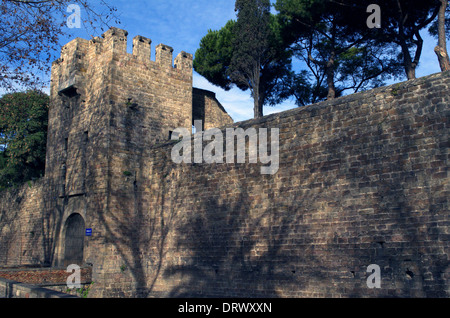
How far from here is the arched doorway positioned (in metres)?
13.1

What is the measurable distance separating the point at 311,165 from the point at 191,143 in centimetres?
415

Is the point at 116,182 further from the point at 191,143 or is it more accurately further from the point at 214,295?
the point at 214,295

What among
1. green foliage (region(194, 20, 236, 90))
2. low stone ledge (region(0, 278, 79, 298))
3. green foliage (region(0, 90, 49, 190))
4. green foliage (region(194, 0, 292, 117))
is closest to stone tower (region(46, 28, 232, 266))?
low stone ledge (region(0, 278, 79, 298))

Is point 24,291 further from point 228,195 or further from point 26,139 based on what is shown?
point 26,139

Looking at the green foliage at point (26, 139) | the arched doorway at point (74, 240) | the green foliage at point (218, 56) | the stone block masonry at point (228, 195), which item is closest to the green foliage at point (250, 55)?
the green foliage at point (218, 56)

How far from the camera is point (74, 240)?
Answer: 13.4 meters

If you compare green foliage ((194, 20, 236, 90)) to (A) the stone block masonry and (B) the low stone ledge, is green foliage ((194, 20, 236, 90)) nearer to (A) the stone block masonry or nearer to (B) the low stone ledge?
(A) the stone block masonry

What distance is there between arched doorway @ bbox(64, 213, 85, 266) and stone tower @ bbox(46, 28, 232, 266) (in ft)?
0.10

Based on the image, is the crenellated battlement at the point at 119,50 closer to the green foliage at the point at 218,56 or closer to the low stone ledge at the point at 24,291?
the low stone ledge at the point at 24,291

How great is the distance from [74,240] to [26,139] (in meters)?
8.58

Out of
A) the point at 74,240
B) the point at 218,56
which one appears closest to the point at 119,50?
the point at 74,240

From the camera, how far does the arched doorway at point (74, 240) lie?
13145 mm

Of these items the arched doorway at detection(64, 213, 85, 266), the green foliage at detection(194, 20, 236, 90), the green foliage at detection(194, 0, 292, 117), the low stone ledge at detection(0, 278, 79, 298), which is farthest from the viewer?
the green foliage at detection(194, 20, 236, 90)
